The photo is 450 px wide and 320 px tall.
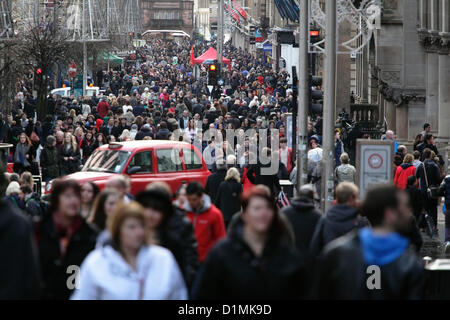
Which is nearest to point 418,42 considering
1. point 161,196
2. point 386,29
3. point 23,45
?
point 386,29

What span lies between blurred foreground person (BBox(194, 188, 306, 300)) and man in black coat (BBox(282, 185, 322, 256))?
3731 mm

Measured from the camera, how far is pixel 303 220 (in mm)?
10438

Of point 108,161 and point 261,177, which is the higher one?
point 108,161

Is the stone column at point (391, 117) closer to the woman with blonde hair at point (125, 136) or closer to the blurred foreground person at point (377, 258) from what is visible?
the woman with blonde hair at point (125, 136)

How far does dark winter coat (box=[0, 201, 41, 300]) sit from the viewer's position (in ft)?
20.6

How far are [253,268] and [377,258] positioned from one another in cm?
64

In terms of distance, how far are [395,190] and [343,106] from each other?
34.9 metres

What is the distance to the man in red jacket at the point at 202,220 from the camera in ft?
33.3

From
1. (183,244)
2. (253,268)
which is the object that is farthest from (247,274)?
(183,244)

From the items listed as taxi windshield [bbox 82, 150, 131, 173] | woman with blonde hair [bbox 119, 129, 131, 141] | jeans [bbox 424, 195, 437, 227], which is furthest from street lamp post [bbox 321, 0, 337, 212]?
woman with blonde hair [bbox 119, 129, 131, 141]

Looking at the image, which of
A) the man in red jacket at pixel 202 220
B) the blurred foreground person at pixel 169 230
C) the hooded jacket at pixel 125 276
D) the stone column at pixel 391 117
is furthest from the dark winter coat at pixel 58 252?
the stone column at pixel 391 117

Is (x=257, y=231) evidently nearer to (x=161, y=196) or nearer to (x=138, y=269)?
(x=138, y=269)

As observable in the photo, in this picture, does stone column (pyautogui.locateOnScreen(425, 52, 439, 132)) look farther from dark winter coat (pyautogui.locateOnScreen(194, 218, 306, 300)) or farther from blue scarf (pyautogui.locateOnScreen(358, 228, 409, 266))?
blue scarf (pyautogui.locateOnScreen(358, 228, 409, 266))

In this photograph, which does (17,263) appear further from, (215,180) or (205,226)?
(215,180)
